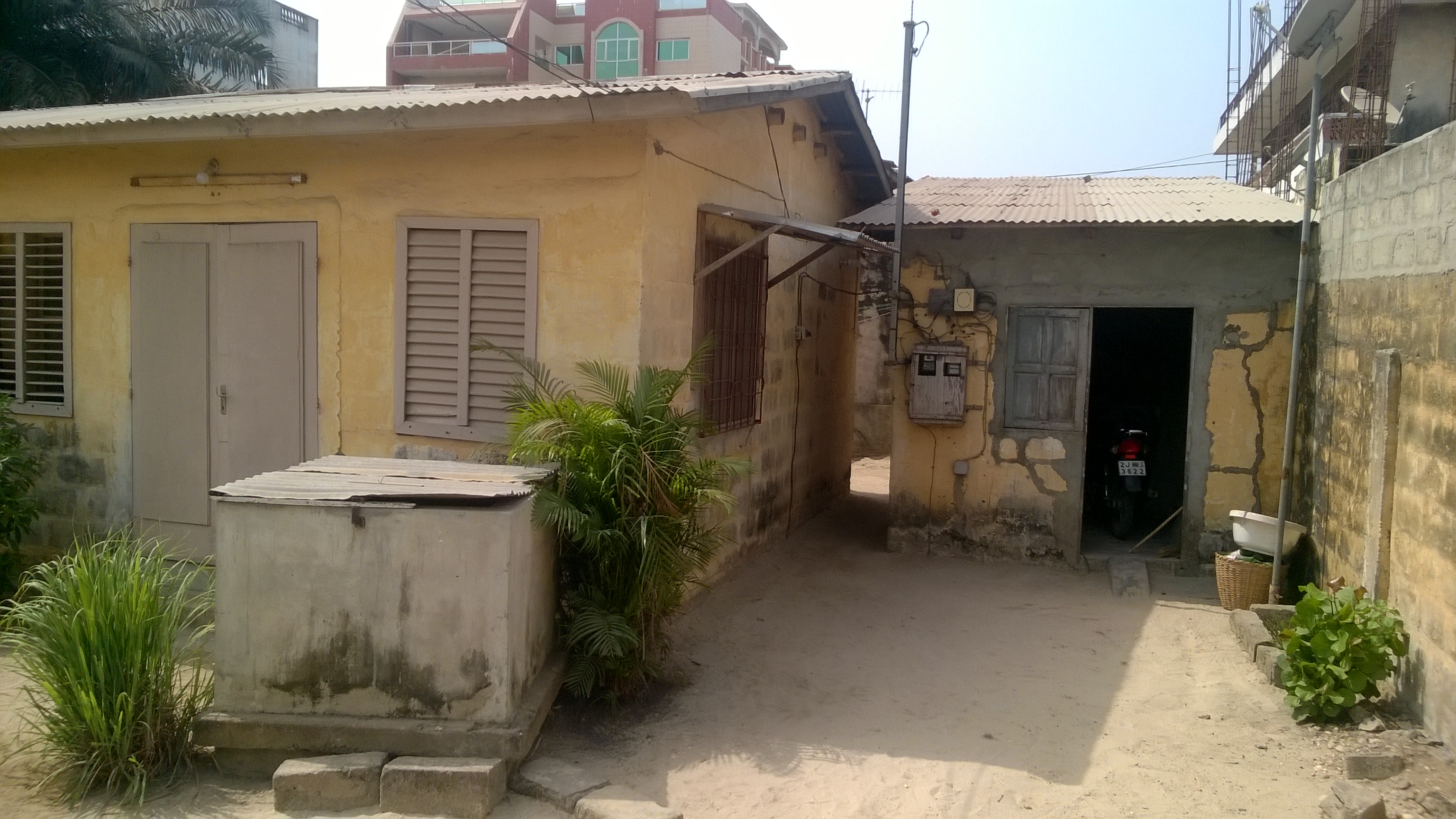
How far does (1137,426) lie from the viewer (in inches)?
391

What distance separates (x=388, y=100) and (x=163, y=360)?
8.54 ft

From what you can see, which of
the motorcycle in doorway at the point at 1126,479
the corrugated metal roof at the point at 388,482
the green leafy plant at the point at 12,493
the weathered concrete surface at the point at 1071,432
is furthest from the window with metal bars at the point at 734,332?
the green leafy plant at the point at 12,493

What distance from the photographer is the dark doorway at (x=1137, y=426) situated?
933 centimetres

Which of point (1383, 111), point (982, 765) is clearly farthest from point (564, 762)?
point (1383, 111)

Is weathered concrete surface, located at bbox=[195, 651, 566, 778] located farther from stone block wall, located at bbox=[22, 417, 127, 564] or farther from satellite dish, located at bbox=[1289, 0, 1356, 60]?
satellite dish, located at bbox=[1289, 0, 1356, 60]

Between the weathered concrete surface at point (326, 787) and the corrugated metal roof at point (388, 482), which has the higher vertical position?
the corrugated metal roof at point (388, 482)

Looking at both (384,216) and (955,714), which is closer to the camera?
(955,714)

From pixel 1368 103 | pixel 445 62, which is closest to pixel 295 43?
pixel 445 62

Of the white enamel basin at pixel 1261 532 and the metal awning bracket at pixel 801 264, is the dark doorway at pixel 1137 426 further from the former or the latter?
the metal awning bracket at pixel 801 264

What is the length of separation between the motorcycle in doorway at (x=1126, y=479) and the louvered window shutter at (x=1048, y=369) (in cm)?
98

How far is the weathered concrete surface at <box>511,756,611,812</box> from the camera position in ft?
14.2

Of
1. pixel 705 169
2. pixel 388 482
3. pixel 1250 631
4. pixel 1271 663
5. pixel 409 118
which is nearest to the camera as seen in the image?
pixel 388 482

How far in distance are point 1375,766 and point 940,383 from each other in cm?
462

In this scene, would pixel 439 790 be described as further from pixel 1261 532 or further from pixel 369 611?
pixel 1261 532
